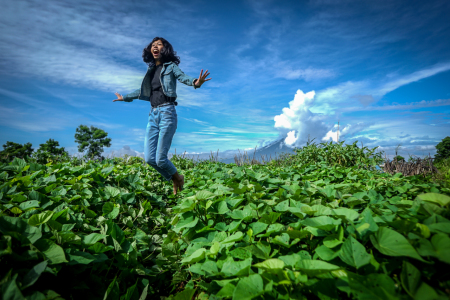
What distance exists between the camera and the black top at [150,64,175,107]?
4.64 meters

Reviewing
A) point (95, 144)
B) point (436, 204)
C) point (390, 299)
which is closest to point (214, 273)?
point (390, 299)

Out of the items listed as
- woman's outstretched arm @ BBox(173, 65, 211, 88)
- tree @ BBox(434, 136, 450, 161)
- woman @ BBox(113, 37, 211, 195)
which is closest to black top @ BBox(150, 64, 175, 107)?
woman @ BBox(113, 37, 211, 195)

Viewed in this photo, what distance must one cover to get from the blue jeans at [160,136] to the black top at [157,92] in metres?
0.19

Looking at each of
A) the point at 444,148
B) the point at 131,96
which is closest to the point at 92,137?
the point at 131,96

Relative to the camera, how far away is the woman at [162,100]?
14.3 feet

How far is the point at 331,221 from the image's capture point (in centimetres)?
137

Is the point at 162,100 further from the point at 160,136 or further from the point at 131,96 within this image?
the point at 131,96

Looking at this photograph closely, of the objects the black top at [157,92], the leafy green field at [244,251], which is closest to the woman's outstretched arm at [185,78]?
the black top at [157,92]

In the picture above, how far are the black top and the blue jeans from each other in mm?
194

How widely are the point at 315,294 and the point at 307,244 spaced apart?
0.51m

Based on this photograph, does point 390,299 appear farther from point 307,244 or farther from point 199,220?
point 199,220

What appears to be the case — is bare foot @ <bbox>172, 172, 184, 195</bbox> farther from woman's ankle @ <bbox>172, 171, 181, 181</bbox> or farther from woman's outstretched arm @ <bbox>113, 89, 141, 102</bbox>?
woman's outstretched arm @ <bbox>113, 89, 141, 102</bbox>

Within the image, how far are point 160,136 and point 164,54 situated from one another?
1.90m

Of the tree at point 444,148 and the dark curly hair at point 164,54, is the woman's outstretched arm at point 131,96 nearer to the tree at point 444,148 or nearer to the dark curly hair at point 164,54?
the dark curly hair at point 164,54
